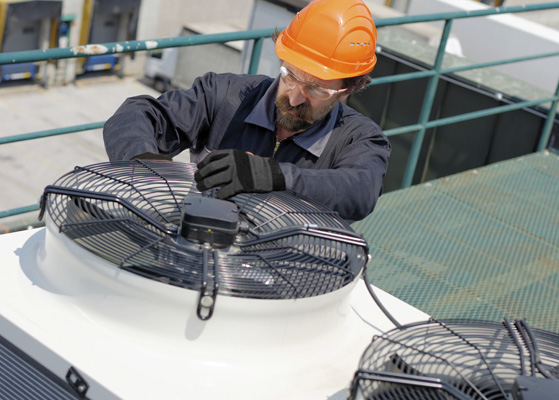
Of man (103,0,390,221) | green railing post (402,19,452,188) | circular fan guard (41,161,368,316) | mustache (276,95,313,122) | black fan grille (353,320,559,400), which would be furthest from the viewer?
green railing post (402,19,452,188)

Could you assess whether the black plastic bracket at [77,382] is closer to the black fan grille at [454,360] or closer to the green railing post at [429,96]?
the black fan grille at [454,360]


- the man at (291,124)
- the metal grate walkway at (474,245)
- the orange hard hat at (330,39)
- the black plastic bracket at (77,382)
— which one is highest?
the orange hard hat at (330,39)

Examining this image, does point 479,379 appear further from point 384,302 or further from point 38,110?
point 38,110

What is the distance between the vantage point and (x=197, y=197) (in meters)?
1.69

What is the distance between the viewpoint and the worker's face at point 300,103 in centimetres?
220

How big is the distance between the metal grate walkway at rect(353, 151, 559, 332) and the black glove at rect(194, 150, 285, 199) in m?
1.41

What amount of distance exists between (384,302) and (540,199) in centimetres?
283

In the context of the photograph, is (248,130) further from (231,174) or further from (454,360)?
(454,360)

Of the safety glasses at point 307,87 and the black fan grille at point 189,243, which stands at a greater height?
the safety glasses at point 307,87

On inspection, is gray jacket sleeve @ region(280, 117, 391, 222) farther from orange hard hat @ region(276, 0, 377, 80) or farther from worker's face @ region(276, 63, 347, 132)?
orange hard hat @ region(276, 0, 377, 80)

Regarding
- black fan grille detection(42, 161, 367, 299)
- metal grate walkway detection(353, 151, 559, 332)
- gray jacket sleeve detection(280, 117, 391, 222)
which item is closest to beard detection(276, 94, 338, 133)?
gray jacket sleeve detection(280, 117, 391, 222)

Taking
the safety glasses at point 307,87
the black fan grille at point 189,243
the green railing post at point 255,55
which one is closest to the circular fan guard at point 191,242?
Result: the black fan grille at point 189,243

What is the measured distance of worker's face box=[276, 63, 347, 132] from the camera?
220 cm

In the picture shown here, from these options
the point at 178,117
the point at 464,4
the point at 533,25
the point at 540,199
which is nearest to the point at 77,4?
the point at 464,4
